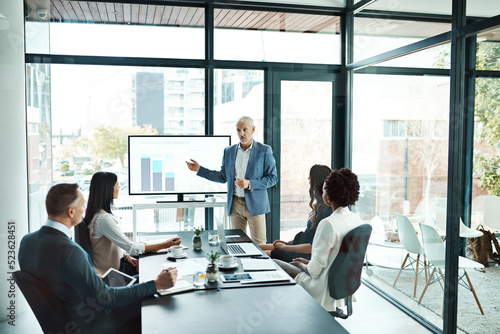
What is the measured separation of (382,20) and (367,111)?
95cm

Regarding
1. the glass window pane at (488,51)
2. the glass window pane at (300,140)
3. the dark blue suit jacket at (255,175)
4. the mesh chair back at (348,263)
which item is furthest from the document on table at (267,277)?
the glass window pane at (300,140)

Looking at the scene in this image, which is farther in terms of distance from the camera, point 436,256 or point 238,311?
point 436,256

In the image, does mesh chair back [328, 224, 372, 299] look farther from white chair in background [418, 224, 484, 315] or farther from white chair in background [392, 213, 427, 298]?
white chair in background [392, 213, 427, 298]

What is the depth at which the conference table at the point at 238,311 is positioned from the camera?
5.83ft

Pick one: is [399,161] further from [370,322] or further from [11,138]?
[11,138]

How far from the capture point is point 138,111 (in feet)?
15.7

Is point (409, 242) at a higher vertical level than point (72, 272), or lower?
lower

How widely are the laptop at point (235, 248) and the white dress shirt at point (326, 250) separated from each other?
43 centimetres

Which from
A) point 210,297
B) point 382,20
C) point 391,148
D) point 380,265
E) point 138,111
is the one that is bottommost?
point 380,265

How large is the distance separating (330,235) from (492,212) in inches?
48.5

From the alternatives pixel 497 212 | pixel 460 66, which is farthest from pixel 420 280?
pixel 460 66

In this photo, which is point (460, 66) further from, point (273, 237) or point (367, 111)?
point (273, 237)

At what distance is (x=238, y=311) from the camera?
6.36 ft

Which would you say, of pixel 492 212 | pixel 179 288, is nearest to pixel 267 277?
pixel 179 288
